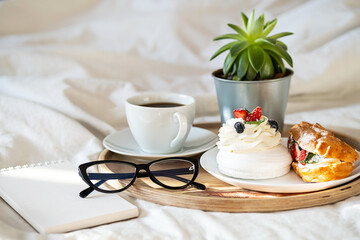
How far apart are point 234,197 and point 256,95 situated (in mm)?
327

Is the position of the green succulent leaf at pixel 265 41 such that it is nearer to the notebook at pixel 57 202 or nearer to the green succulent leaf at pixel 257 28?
the green succulent leaf at pixel 257 28

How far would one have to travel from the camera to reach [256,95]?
1166mm

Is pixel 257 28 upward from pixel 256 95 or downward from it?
upward

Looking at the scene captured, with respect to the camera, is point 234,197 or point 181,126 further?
point 181,126

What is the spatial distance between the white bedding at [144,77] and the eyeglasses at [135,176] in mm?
51

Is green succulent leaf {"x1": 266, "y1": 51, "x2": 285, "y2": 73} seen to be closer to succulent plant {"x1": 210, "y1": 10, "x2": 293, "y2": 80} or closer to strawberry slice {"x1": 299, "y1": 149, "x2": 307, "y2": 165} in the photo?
succulent plant {"x1": 210, "y1": 10, "x2": 293, "y2": 80}

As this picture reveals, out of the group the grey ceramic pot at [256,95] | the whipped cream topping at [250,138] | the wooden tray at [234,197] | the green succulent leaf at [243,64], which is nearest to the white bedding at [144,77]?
the wooden tray at [234,197]

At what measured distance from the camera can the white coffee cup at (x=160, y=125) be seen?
3.64ft

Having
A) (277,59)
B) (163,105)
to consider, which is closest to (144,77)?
(163,105)

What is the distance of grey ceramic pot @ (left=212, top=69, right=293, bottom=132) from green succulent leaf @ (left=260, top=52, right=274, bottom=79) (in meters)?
0.02

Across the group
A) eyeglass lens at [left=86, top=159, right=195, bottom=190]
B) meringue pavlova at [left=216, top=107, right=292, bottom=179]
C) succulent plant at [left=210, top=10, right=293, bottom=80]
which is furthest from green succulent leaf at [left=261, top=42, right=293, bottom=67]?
eyeglass lens at [left=86, top=159, right=195, bottom=190]

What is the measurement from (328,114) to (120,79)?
0.74 meters

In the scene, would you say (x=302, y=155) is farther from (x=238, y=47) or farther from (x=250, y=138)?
(x=238, y=47)

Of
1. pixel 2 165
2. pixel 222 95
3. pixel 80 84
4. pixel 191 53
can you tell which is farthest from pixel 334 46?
pixel 2 165
